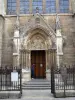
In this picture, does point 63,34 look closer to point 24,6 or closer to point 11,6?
point 24,6

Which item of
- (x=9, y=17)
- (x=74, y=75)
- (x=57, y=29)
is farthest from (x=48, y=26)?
(x=74, y=75)

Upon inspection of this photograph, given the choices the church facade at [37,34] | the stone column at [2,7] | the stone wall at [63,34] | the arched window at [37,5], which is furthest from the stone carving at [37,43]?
the stone column at [2,7]

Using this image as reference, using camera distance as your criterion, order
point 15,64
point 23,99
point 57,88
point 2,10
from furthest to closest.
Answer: point 2,10
point 15,64
point 57,88
point 23,99

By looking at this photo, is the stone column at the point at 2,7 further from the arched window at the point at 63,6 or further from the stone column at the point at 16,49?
the arched window at the point at 63,6

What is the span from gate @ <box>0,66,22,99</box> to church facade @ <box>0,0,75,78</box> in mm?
6008

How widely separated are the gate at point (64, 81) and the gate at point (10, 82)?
2088 mm

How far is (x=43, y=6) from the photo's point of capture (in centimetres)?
2231

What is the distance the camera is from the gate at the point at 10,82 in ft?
43.4

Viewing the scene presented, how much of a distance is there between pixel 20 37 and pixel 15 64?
2496 mm

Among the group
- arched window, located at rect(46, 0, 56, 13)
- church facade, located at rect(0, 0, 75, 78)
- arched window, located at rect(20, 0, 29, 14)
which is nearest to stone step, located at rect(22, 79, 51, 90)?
church facade, located at rect(0, 0, 75, 78)

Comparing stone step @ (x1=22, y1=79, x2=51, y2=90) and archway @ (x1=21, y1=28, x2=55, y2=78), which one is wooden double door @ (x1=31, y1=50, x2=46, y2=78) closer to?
archway @ (x1=21, y1=28, x2=55, y2=78)

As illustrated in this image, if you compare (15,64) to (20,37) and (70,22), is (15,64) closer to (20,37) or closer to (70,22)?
(20,37)

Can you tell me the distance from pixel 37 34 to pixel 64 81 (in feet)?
28.4

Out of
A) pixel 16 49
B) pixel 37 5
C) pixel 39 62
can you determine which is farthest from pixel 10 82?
pixel 37 5
